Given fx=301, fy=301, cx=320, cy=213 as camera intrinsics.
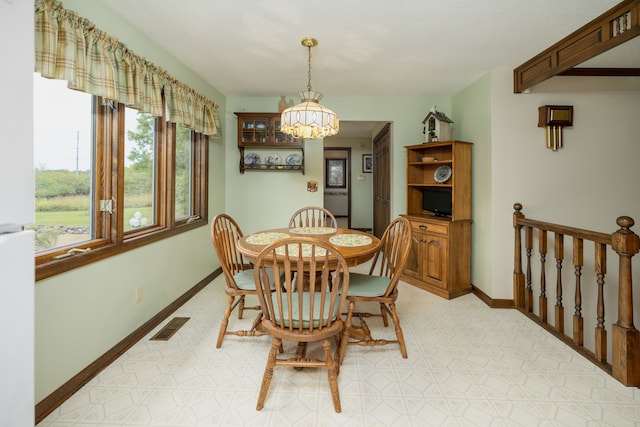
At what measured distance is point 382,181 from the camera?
518 centimetres

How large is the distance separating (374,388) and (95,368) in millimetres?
1717

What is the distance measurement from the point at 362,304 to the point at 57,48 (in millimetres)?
2953

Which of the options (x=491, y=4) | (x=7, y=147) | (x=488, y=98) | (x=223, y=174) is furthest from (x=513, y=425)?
(x=223, y=174)

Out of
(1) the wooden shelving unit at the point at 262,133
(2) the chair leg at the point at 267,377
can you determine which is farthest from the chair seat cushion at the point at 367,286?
(1) the wooden shelving unit at the point at 262,133

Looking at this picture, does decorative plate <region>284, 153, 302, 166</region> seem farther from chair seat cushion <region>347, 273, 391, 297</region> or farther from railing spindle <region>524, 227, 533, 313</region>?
railing spindle <region>524, 227, 533, 313</region>

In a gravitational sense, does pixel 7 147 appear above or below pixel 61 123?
below

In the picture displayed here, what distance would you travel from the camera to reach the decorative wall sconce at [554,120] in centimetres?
288

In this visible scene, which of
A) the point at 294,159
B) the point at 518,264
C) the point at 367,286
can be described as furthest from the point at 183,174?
the point at 518,264

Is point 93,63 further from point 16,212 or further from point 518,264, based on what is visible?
point 518,264

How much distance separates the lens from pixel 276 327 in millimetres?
1607

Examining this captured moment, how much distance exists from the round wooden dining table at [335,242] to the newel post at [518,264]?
155 cm

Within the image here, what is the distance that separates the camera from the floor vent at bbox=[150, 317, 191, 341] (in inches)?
91.3

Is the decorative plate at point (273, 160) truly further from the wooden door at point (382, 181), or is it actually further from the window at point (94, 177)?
the wooden door at point (382, 181)

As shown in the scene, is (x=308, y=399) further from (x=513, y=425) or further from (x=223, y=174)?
(x=223, y=174)
